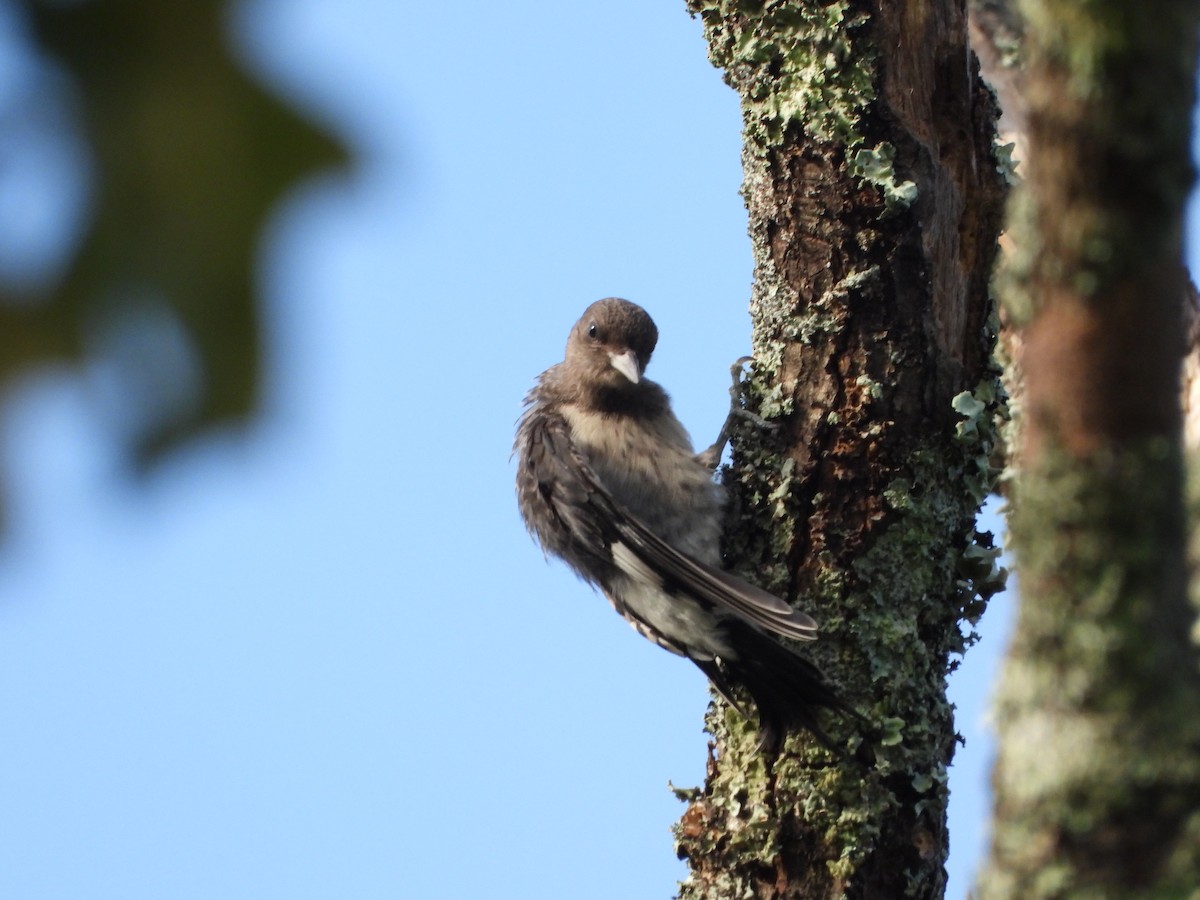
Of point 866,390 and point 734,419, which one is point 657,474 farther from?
point 866,390

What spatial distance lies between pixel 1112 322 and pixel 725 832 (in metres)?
2.09

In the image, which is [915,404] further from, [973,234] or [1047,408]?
[1047,408]

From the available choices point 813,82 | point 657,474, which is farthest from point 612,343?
point 813,82

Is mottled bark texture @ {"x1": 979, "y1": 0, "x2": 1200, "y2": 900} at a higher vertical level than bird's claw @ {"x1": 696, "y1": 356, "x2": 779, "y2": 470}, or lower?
lower

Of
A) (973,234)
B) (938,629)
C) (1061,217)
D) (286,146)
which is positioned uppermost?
(973,234)

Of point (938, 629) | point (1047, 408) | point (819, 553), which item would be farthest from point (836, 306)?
point (1047, 408)

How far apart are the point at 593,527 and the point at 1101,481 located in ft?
8.73

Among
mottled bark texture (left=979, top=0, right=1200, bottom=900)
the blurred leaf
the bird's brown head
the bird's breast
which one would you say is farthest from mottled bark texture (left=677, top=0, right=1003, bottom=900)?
the blurred leaf

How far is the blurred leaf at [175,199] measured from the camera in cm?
119

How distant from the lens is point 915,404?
374cm

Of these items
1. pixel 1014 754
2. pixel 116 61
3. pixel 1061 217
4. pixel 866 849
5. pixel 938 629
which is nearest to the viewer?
pixel 116 61

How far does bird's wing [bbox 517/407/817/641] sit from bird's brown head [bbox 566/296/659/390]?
0.22 m

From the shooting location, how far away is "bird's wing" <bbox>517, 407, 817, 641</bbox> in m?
3.83

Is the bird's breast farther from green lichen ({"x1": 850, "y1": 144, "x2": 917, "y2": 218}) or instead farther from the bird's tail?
green lichen ({"x1": 850, "y1": 144, "x2": 917, "y2": 218})
